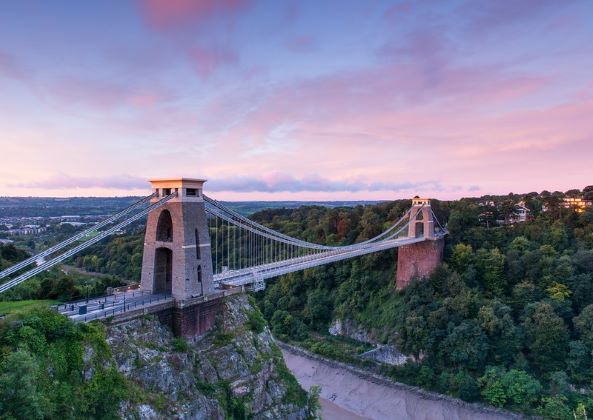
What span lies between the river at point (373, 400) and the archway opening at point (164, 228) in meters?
13.9

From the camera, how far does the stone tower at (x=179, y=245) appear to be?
54.7 feet

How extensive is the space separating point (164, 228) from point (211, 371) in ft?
20.3

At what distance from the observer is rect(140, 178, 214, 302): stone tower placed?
657 inches

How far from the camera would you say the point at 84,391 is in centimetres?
1197

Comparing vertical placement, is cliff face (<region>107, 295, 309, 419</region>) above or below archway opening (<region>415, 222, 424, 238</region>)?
below

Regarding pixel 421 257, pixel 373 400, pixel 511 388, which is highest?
pixel 421 257

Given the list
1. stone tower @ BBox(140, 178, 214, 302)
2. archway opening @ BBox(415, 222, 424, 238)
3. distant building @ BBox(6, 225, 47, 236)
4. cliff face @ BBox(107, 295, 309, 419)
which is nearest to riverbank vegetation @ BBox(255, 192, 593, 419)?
archway opening @ BBox(415, 222, 424, 238)

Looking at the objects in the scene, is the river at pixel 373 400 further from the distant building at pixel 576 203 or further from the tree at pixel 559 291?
the distant building at pixel 576 203

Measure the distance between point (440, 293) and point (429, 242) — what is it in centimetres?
415

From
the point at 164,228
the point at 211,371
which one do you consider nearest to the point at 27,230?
the point at 164,228

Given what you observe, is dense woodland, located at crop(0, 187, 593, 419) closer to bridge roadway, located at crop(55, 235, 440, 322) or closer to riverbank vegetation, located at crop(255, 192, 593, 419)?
riverbank vegetation, located at crop(255, 192, 593, 419)

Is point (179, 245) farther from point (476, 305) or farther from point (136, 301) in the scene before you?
point (476, 305)

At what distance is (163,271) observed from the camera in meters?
18.3

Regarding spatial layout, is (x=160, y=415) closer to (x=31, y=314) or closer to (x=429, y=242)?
(x=31, y=314)
